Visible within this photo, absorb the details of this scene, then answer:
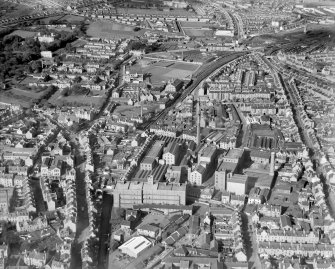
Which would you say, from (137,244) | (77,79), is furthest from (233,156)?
(77,79)

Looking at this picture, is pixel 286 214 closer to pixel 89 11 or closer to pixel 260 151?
pixel 260 151

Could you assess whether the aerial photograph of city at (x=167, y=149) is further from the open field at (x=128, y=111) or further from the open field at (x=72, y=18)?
the open field at (x=72, y=18)

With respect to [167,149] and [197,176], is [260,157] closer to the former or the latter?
[197,176]

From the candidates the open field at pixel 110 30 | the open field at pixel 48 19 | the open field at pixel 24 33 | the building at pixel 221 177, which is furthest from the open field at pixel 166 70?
the open field at pixel 48 19

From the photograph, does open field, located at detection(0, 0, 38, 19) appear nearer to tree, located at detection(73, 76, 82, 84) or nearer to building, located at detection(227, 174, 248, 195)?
tree, located at detection(73, 76, 82, 84)

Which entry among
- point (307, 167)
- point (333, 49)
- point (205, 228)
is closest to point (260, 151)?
point (307, 167)
